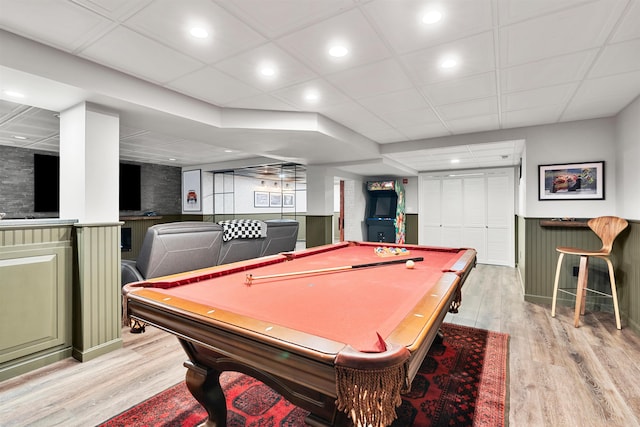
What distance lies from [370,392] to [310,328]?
345 mm

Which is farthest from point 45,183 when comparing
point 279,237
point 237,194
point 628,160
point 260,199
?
point 628,160

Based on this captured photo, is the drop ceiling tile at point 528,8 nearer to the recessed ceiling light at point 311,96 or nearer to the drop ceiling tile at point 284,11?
the drop ceiling tile at point 284,11

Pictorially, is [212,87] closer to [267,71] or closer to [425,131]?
[267,71]

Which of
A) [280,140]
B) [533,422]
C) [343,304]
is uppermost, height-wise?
[280,140]

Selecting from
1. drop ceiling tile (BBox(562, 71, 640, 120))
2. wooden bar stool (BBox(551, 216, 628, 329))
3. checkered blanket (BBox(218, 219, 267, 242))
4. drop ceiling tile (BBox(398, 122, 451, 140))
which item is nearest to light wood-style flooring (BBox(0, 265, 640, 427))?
wooden bar stool (BBox(551, 216, 628, 329))

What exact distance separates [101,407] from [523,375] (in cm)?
290

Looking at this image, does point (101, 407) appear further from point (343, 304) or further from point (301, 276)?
point (343, 304)

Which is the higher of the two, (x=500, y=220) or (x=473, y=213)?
(x=473, y=213)

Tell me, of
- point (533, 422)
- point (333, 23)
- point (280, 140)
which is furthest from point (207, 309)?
point (280, 140)

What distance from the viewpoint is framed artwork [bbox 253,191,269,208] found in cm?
871

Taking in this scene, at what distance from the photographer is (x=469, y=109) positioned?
3.57 metres

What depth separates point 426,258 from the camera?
9.60ft

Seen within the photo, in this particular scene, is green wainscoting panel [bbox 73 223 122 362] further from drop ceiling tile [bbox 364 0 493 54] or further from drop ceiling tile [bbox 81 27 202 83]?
drop ceiling tile [bbox 364 0 493 54]

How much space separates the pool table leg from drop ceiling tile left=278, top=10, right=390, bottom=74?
2120mm
